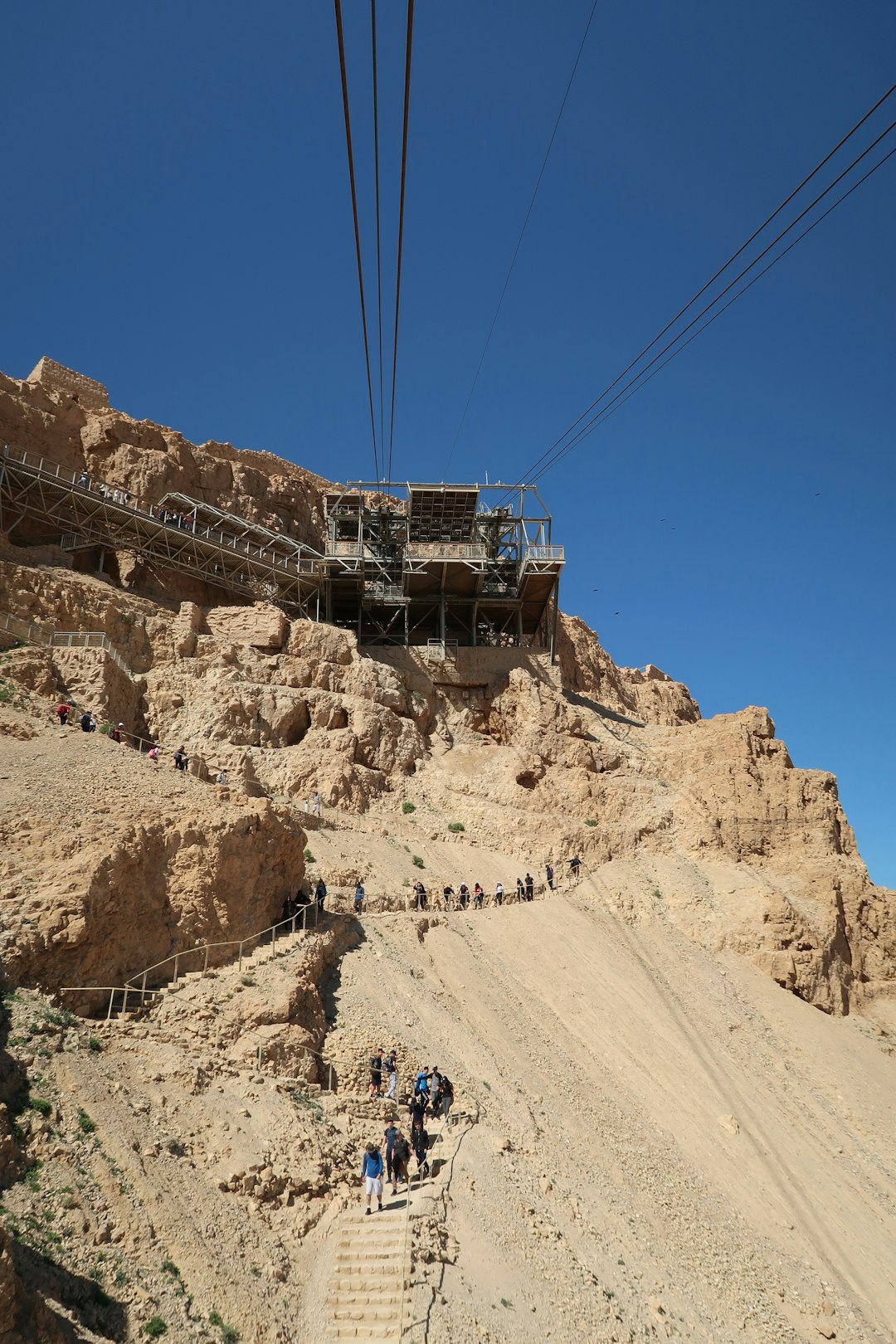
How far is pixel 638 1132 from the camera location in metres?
17.5

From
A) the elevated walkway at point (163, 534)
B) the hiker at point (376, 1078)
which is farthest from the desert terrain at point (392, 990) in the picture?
the elevated walkway at point (163, 534)

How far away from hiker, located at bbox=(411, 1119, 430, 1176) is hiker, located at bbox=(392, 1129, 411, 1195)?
0.29 m

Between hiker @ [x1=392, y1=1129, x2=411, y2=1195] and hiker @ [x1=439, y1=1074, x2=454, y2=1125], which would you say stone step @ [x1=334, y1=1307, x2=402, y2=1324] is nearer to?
hiker @ [x1=392, y1=1129, x2=411, y2=1195]

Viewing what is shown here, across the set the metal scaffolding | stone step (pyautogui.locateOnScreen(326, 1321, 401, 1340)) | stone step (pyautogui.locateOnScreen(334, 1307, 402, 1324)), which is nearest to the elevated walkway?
the metal scaffolding

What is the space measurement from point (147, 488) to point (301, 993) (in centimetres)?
2200

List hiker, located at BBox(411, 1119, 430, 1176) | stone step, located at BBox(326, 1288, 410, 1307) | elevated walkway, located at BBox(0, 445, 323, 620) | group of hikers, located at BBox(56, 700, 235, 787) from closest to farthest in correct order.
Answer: stone step, located at BBox(326, 1288, 410, 1307) < hiker, located at BBox(411, 1119, 430, 1176) < group of hikers, located at BBox(56, 700, 235, 787) < elevated walkway, located at BBox(0, 445, 323, 620)

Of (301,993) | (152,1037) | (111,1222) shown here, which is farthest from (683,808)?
(111,1222)

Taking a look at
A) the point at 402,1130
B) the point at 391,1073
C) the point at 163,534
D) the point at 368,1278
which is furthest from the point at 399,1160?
the point at 163,534

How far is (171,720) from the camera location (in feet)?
83.3

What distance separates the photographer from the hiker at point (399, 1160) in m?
12.4

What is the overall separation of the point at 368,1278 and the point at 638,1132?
8503mm

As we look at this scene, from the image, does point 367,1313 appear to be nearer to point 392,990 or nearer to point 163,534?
point 392,990

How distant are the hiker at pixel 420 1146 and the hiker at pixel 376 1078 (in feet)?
3.64

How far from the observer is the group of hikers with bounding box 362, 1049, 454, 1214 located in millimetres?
12039
